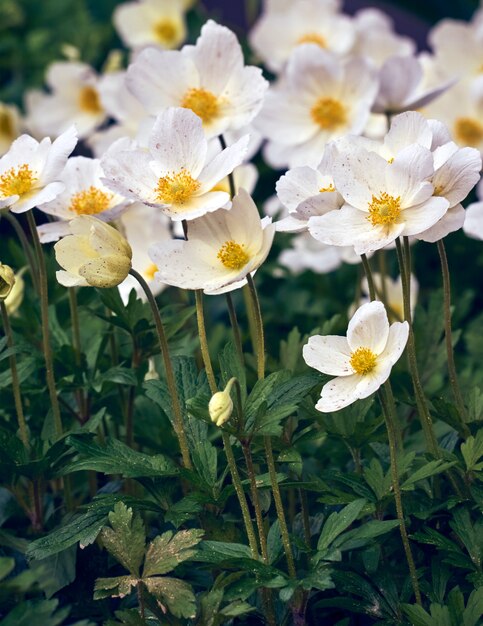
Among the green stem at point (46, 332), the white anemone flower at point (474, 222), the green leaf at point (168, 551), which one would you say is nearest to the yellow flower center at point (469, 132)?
the white anemone flower at point (474, 222)

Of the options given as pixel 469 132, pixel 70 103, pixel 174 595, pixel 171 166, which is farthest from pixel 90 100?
pixel 174 595

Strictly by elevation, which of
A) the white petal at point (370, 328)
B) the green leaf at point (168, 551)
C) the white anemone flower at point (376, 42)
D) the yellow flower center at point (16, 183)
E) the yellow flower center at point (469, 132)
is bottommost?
the yellow flower center at point (469, 132)

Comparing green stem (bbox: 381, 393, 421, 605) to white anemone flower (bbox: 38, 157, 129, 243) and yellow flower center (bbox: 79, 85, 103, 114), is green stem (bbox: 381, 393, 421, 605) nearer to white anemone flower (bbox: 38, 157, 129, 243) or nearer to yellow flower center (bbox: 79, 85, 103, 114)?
white anemone flower (bbox: 38, 157, 129, 243)

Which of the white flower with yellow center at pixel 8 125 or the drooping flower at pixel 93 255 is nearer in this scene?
the drooping flower at pixel 93 255

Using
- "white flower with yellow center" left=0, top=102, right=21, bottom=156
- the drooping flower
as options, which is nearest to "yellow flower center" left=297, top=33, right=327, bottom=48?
"white flower with yellow center" left=0, top=102, right=21, bottom=156

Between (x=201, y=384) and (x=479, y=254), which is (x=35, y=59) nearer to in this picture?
(x=479, y=254)

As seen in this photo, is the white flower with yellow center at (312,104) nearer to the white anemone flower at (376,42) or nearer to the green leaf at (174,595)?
the white anemone flower at (376,42)
